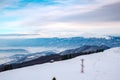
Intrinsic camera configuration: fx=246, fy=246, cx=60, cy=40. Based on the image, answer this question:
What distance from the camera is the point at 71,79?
33.9 meters

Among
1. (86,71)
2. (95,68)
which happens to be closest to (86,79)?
(86,71)

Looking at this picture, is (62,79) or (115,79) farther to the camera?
(62,79)

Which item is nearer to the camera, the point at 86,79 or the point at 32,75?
the point at 86,79

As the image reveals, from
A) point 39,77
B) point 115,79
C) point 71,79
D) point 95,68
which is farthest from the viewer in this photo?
point 95,68

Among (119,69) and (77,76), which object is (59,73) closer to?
(77,76)

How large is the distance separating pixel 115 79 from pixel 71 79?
19.9 ft

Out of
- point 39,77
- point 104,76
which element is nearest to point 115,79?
point 104,76

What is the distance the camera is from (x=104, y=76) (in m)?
33.2

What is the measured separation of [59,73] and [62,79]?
431 centimetres

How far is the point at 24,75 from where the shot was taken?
40125 millimetres

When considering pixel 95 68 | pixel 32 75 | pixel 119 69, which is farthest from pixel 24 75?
pixel 119 69

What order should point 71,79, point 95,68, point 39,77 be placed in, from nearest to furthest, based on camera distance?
point 71,79, point 39,77, point 95,68

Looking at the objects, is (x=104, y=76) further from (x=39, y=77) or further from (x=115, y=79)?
(x=39, y=77)

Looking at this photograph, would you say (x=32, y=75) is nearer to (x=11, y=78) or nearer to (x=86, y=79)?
(x=11, y=78)
